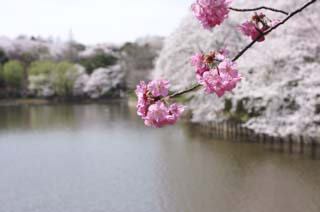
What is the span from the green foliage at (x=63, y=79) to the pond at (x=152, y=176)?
15533 mm

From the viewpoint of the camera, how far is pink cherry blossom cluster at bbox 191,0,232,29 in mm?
1278

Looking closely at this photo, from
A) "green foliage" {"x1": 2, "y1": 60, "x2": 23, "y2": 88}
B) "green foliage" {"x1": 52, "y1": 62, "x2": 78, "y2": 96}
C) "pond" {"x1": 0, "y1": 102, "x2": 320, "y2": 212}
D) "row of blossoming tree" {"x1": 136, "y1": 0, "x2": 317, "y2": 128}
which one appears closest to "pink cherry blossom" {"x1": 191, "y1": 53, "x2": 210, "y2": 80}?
"row of blossoming tree" {"x1": 136, "y1": 0, "x2": 317, "y2": 128}

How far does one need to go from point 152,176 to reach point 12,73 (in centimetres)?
2185

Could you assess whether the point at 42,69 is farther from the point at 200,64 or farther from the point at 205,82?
the point at 205,82

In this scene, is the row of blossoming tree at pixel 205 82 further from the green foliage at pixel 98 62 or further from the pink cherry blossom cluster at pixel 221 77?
the green foliage at pixel 98 62

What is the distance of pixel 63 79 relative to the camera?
25188mm

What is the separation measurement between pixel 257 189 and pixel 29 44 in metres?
33.0

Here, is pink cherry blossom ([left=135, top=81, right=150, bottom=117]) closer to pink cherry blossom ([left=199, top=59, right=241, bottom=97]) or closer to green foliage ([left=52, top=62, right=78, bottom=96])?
pink cherry blossom ([left=199, top=59, right=241, bottom=97])

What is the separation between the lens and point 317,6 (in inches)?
277

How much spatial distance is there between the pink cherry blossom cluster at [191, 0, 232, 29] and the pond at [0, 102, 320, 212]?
3.71 metres

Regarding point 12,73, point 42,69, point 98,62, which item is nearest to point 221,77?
point 12,73

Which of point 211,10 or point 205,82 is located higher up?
point 211,10

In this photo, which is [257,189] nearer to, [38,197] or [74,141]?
[38,197]

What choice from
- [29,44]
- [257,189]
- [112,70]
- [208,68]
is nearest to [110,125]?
[257,189]
